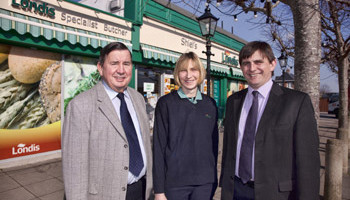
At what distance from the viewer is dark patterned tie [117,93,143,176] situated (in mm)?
1824

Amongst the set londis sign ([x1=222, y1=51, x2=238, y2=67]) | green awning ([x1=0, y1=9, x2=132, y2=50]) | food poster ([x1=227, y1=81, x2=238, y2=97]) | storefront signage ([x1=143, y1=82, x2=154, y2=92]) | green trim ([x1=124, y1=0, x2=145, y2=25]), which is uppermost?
green trim ([x1=124, y1=0, x2=145, y2=25])

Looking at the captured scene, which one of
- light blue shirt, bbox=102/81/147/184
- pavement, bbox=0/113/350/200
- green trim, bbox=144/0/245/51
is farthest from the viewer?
green trim, bbox=144/0/245/51

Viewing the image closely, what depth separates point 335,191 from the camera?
3.57 meters

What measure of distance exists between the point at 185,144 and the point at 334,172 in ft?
10.8

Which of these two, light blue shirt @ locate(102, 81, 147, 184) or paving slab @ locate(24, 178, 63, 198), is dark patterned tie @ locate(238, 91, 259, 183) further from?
paving slab @ locate(24, 178, 63, 198)

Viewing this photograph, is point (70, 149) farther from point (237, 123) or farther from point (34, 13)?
point (34, 13)

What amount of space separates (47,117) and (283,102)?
6.04 meters

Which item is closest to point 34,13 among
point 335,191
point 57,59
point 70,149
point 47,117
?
point 57,59

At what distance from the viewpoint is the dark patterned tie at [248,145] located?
1.74 metres

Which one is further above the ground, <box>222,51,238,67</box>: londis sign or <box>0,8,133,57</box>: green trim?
<box>222,51,238,67</box>: londis sign

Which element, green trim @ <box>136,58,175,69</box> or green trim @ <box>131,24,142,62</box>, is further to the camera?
green trim @ <box>136,58,175,69</box>

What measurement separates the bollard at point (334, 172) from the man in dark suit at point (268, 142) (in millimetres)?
2677

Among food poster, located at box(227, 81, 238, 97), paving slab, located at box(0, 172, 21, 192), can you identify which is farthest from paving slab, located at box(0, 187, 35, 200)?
food poster, located at box(227, 81, 238, 97)

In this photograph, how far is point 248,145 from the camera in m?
1.75
